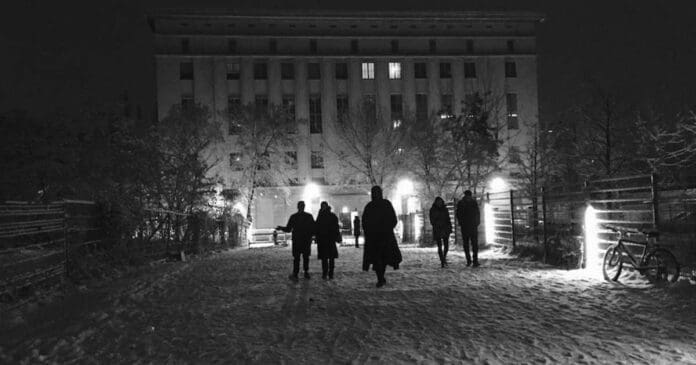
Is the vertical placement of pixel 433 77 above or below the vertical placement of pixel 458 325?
above

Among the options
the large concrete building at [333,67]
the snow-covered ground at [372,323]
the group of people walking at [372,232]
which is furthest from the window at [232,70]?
the snow-covered ground at [372,323]

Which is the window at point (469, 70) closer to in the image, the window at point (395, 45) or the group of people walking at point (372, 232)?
the window at point (395, 45)

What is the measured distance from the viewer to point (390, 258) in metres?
11.3

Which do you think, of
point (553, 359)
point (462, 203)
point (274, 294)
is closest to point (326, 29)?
point (462, 203)

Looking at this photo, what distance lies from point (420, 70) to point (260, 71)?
16.8 meters

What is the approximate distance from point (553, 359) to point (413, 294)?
4.88 metres

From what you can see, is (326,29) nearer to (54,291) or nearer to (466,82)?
(466,82)

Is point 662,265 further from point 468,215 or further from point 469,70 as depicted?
point 469,70

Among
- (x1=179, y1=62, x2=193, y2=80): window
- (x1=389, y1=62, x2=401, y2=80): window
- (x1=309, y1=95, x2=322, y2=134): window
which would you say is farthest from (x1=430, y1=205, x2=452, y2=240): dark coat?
(x1=179, y1=62, x2=193, y2=80): window

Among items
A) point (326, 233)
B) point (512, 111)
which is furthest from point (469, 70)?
point (326, 233)

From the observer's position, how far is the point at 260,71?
6162cm

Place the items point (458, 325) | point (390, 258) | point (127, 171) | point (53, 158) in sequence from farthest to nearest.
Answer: point (53, 158) → point (127, 171) → point (390, 258) → point (458, 325)

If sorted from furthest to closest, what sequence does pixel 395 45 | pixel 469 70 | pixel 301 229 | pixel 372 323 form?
pixel 469 70 < pixel 395 45 < pixel 301 229 < pixel 372 323

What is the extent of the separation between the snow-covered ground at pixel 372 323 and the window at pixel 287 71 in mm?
50969
